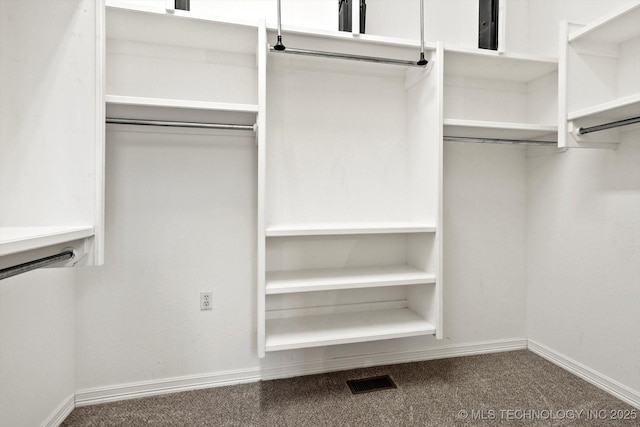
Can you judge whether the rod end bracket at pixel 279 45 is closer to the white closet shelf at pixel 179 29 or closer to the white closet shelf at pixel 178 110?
the white closet shelf at pixel 179 29

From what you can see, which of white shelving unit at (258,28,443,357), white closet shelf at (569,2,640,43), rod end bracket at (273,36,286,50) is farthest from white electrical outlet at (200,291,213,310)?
white closet shelf at (569,2,640,43)

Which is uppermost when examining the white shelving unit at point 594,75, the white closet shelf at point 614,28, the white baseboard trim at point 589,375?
the white closet shelf at point 614,28

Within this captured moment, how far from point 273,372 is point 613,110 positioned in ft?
7.21

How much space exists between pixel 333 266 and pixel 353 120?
35.8 inches

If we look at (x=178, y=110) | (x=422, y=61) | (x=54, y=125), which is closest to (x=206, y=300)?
(x=178, y=110)

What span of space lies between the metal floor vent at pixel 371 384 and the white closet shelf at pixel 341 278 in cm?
61

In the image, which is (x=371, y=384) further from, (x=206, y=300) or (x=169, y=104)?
(x=169, y=104)

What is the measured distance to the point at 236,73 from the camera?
6.35 feet

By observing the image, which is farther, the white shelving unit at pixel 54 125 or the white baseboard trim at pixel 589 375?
the white baseboard trim at pixel 589 375

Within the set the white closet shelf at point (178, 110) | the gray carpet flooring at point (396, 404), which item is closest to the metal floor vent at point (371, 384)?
the gray carpet flooring at point (396, 404)

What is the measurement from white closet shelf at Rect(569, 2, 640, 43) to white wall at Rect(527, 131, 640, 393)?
49cm

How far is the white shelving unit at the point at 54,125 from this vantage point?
3.59ft

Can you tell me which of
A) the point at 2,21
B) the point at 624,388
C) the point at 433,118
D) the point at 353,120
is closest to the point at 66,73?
the point at 2,21

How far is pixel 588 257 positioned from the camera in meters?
1.99
